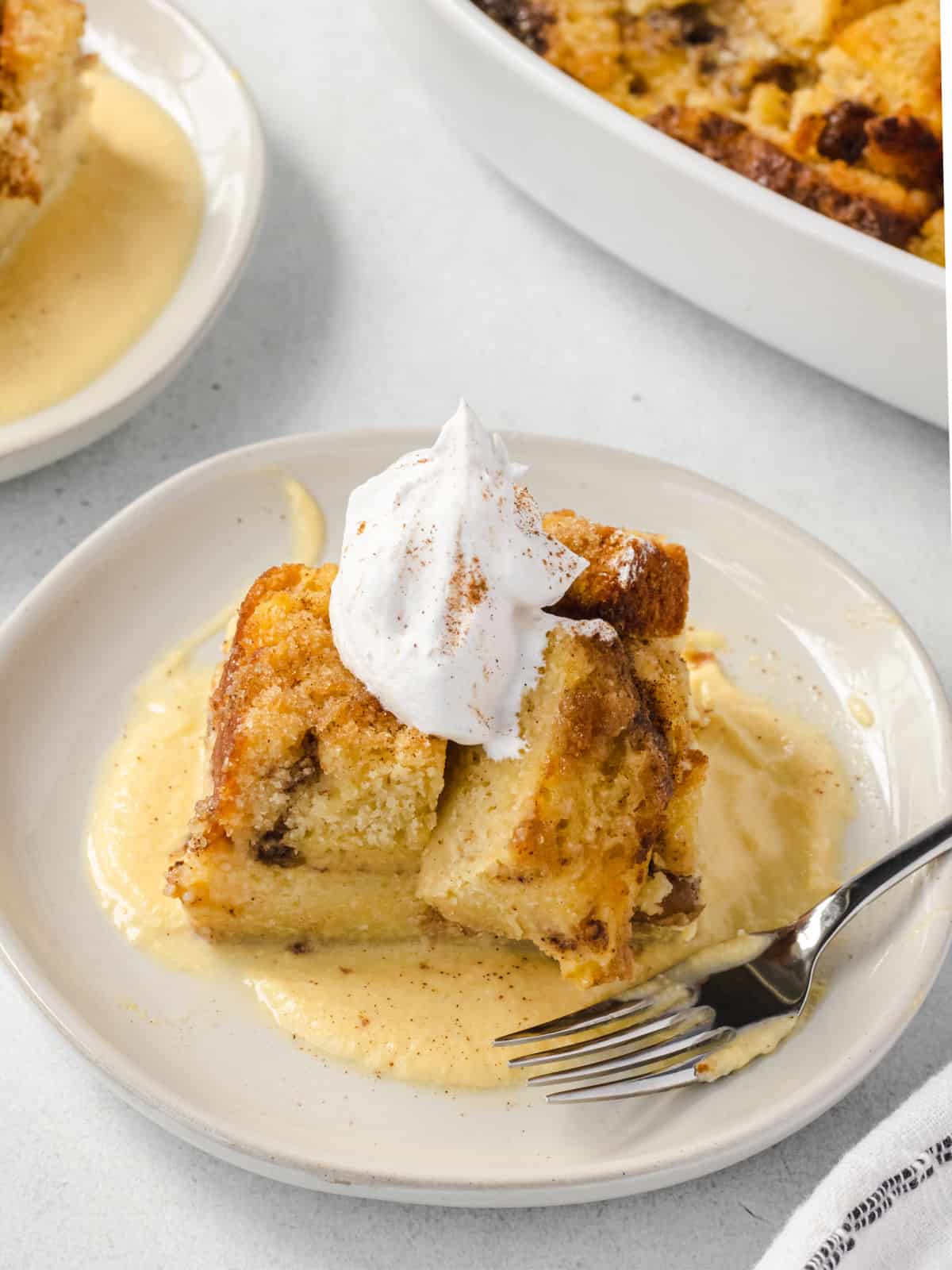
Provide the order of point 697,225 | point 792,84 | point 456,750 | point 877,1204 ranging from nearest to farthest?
point 877,1204, point 456,750, point 697,225, point 792,84

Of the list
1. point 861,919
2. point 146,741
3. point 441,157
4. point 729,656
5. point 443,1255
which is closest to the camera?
point 443,1255

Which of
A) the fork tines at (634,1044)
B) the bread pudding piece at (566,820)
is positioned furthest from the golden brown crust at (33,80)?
the fork tines at (634,1044)

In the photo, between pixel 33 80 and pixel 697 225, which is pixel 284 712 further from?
pixel 33 80

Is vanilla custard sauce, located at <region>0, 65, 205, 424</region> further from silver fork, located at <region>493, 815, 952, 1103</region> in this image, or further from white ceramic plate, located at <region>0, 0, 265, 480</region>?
silver fork, located at <region>493, 815, 952, 1103</region>

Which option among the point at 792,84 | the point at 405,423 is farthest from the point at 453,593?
the point at 792,84

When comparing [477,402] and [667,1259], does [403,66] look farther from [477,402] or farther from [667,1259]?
[667,1259]

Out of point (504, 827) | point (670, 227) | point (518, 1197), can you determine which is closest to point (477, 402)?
point (670, 227)
